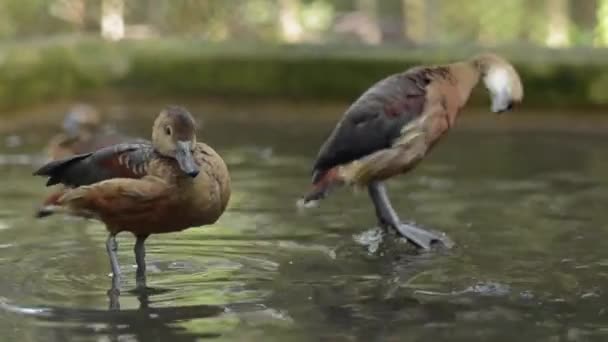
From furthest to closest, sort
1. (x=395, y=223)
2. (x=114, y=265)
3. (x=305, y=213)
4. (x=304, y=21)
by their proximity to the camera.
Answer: (x=304, y=21), (x=305, y=213), (x=395, y=223), (x=114, y=265)

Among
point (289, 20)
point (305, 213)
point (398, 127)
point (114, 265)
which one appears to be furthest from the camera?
point (289, 20)

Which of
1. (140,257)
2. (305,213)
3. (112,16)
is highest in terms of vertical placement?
(140,257)

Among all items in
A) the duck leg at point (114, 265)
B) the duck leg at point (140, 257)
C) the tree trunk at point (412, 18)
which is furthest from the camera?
the tree trunk at point (412, 18)

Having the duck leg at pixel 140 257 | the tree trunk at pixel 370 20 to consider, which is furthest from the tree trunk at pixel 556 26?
the duck leg at pixel 140 257

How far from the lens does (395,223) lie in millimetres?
5371

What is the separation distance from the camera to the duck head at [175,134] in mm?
4406

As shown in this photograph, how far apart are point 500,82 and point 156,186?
1780 millimetres

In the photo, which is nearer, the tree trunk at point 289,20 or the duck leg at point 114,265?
the duck leg at point 114,265

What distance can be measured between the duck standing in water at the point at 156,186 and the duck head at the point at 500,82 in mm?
1469

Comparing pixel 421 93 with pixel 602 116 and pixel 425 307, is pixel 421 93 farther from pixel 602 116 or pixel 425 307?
pixel 602 116

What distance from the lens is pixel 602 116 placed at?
9.11 meters

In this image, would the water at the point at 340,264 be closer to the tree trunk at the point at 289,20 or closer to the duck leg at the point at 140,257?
the duck leg at the point at 140,257

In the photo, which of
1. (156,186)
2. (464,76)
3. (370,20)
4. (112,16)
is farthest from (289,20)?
(156,186)

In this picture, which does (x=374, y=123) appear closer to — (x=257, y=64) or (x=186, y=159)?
(x=186, y=159)
